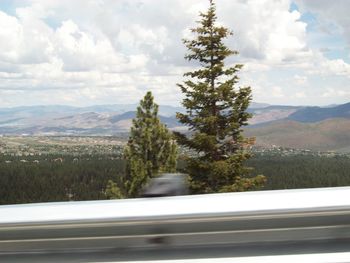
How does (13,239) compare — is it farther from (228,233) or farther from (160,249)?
(228,233)

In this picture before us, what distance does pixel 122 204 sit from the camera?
138 inches

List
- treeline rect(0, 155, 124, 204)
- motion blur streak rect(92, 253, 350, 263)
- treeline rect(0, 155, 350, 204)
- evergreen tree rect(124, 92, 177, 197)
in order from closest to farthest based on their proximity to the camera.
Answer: motion blur streak rect(92, 253, 350, 263) < evergreen tree rect(124, 92, 177, 197) < treeline rect(0, 155, 124, 204) < treeline rect(0, 155, 350, 204)

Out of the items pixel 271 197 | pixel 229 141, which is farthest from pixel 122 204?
pixel 229 141

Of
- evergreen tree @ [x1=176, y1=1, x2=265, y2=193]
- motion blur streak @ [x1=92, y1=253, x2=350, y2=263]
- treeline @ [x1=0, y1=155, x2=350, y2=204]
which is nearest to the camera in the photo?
motion blur streak @ [x1=92, y1=253, x2=350, y2=263]

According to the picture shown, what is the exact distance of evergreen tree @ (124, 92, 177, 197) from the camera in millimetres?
39219

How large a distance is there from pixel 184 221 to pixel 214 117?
25.2m

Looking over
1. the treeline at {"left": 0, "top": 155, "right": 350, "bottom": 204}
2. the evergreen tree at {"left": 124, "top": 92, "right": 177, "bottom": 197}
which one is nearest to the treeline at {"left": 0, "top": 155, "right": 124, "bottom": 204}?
the treeline at {"left": 0, "top": 155, "right": 350, "bottom": 204}

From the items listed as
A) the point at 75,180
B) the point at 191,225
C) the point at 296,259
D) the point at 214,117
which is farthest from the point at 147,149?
the point at 75,180

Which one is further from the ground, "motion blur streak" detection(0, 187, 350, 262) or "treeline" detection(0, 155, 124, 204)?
"motion blur streak" detection(0, 187, 350, 262)

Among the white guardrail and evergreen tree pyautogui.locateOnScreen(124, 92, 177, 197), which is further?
evergreen tree pyautogui.locateOnScreen(124, 92, 177, 197)

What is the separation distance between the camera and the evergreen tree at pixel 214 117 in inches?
1115

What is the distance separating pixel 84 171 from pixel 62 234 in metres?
179

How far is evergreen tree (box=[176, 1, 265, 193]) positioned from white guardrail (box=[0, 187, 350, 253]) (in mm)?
24443

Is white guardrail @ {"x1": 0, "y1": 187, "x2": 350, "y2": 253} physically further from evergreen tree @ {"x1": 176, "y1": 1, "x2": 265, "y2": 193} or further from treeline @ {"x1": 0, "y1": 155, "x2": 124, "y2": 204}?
treeline @ {"x1": 0, "y1": 155, "x2": 124, "y2": 204}
